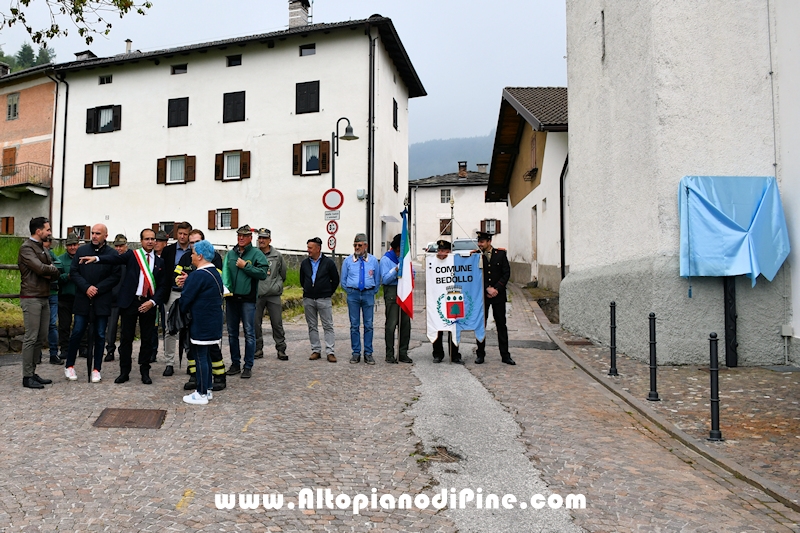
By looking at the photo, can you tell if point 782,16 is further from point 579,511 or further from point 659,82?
point 579,511

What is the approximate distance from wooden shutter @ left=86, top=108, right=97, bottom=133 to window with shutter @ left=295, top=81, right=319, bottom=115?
11780mm

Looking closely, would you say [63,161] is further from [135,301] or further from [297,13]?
[135,301]

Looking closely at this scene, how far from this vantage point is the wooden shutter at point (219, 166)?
29.9 m

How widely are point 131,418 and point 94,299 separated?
2.23 meters

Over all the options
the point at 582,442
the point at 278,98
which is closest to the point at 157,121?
the point at 278,98

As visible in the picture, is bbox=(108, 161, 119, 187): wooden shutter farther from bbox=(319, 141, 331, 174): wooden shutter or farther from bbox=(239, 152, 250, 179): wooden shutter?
bbox=(319, 141, 331, 174): wooden shutter

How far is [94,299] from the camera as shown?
25.4 ft

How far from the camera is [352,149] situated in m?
27.9

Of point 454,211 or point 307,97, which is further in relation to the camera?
point 454,211

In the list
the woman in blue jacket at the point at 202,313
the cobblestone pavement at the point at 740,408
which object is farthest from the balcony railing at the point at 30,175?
the cobblestone pavement at the point at 740,408

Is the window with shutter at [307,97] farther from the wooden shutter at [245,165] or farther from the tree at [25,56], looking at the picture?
the tree at [25,56]

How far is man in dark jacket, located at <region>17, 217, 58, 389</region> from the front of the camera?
7.40 meters

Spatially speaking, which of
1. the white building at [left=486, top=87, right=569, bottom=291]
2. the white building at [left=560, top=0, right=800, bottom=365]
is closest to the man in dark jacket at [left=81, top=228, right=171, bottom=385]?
the white building at [left=560, top=0, right=800, bottom=365]

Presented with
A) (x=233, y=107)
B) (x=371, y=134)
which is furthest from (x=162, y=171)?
(x=371, y=134)
